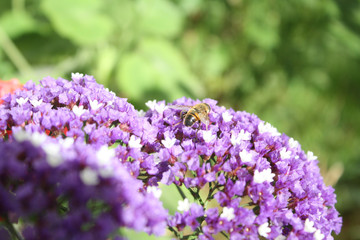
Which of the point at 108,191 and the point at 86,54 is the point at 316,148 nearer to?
the point at 86,54

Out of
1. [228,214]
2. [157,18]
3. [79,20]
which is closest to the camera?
[228,214]

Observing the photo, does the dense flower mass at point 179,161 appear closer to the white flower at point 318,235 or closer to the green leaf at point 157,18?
the white flower at point 318,235

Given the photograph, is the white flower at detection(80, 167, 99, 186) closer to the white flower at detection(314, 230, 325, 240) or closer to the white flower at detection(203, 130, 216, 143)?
the white flower at detection(203, 130, 216, 143)

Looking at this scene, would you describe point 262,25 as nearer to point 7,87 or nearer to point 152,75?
point 152,75

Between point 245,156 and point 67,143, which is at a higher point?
point 245,156

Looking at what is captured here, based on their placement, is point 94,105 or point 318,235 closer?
point 318,235

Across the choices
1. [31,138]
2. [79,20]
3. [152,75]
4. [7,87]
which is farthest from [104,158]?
[79,20]

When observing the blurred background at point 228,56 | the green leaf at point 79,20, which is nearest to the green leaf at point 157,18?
the blurred background at point 228,56
